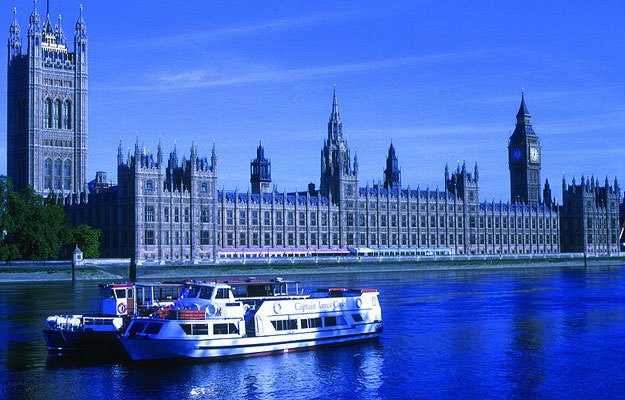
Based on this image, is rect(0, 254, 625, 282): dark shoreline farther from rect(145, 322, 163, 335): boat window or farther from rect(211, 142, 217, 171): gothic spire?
rect(145, 322, 163, 335): boat window

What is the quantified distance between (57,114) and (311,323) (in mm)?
135379

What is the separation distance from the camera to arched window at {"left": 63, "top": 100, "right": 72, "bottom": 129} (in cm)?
17650

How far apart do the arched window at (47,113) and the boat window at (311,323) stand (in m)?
133

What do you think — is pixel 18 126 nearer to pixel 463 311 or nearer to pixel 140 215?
pixel 140 215

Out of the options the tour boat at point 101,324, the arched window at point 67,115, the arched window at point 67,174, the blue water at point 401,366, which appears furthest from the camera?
the arched window at point 67,115

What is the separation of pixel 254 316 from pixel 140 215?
88.1 m

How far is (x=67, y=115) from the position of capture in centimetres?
17738

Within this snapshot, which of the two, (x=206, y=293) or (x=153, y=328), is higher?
(x=206, y=293)

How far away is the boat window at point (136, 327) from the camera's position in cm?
4731

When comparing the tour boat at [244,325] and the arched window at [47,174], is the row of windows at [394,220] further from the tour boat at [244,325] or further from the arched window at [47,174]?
the tour boat at [244,325]

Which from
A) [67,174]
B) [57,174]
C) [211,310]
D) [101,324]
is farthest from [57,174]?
[211,310]

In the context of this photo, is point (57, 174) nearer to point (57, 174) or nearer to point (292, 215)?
point (57, 174)

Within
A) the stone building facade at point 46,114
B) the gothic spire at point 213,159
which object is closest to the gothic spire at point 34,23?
the stone building facade at point 46,114

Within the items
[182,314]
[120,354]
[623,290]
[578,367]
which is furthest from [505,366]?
[623,290]
